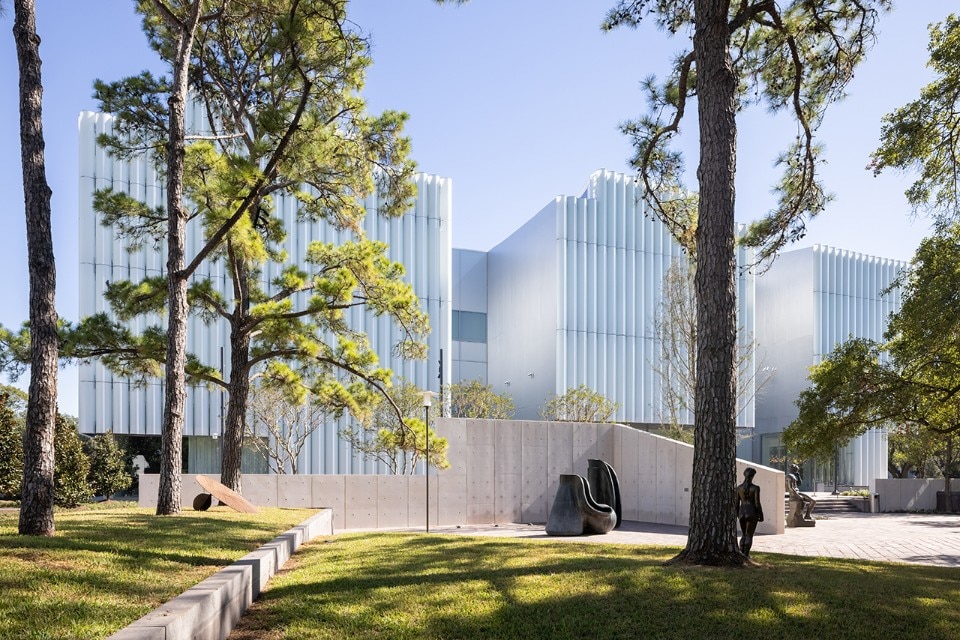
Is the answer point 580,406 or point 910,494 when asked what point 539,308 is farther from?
point 910,494

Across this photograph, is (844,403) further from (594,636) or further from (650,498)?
(594,636)

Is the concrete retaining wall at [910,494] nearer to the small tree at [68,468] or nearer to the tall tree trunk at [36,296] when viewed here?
the small tree at [68,468]

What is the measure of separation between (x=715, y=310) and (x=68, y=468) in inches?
619

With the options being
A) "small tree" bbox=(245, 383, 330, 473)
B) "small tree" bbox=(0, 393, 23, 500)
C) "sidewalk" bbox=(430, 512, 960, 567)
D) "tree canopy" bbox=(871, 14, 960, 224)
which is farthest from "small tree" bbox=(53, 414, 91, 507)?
"tree canopy" bbox=(871, 14, 960, 224)

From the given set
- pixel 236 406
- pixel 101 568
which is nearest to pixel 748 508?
pixel 101 568

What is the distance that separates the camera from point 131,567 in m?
6.87

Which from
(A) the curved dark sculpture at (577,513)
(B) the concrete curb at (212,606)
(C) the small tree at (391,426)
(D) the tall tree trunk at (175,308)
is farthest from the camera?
(C) the small tree at (391,426)

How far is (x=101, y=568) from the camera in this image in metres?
6.56

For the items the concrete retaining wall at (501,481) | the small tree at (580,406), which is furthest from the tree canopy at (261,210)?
the small tree at (580,406)

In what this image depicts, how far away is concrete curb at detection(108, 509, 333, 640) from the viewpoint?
4.50 m

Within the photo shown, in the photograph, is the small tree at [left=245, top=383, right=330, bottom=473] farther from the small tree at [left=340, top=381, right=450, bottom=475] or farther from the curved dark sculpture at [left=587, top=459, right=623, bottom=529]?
the curved dark sculpture at [left=587, top=459, right=623, bottom=529]

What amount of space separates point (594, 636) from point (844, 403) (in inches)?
Result: 401

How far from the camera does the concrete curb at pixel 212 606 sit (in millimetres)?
4500

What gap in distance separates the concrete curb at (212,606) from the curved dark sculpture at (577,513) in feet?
31.2
